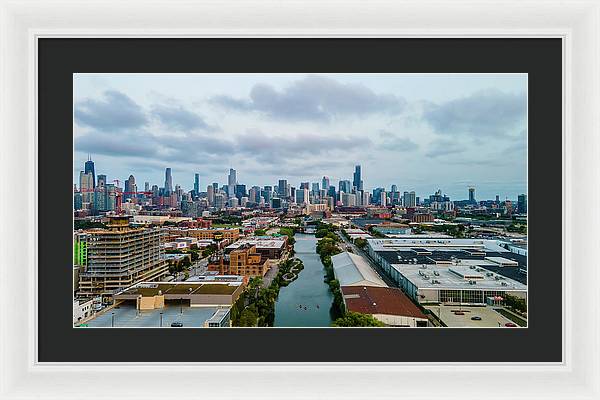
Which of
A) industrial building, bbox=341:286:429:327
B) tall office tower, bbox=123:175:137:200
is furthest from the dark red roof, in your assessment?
tall office tower, bbox=123:175:137:200

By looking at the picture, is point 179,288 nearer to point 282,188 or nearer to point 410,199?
point 282,188

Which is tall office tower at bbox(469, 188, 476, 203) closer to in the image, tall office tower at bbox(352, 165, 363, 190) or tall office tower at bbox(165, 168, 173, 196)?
tall office tower at bbox(352, 165, 363, 190)

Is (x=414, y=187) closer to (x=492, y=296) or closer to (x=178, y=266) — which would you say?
(x=492, y=296)

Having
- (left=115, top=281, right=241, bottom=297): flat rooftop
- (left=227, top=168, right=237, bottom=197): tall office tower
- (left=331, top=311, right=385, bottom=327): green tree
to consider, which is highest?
(left=227, top=168, right=237, bottom=197): tall office tower

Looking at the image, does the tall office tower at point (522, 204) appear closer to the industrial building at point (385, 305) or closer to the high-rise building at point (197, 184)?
the industrial building at point (385, 305)

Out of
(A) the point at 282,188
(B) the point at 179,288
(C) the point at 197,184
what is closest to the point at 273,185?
(A) the point at 282,188

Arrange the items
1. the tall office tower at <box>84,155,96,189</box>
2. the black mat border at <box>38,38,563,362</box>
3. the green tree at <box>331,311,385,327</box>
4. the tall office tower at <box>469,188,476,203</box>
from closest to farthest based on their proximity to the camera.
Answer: the black mat border at <box>38,38,563,362</box>, the green tree at <box>331,311,385,327</box>, the tall office tower at <box>84,155,96,189</box>, the tall office tower at <box>469,188,476,203</box>

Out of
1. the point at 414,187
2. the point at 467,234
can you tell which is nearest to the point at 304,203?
A: the point at 414,187
